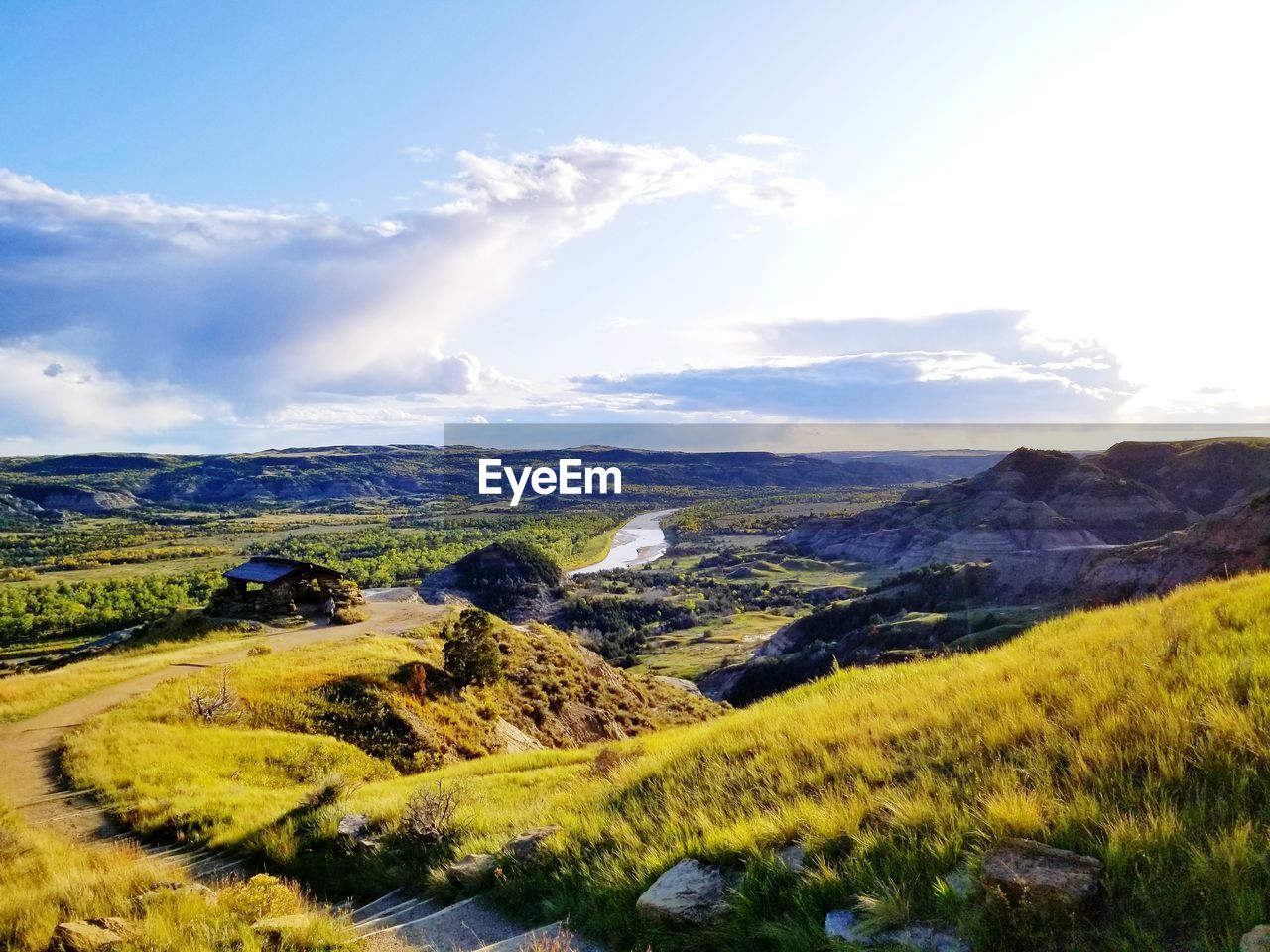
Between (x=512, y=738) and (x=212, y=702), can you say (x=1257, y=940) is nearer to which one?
(x=212, y=702)

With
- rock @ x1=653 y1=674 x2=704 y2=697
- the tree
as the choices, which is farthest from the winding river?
the tree

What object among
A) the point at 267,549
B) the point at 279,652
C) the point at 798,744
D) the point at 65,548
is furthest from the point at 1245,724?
the point at 65,548

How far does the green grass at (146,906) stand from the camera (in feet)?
20.3

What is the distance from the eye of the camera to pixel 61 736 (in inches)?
784

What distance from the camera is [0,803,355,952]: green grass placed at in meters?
6.19

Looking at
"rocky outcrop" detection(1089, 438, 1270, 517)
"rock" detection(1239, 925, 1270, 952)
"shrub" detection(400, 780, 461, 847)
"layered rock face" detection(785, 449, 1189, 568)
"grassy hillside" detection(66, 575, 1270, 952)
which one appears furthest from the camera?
"rocky outcrop" detection(1089, 438, 1270, 517)

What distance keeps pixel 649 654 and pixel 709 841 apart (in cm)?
7055

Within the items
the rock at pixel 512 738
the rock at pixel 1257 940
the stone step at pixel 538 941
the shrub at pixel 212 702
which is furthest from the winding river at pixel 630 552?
the rock at pixel 1257 940

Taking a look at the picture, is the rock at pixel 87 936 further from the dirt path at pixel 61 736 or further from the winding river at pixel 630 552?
the winding river at pixel 630 552

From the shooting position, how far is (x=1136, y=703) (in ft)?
21.4

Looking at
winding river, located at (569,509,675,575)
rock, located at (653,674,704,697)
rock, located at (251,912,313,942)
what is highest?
rock, located at (251,912,313,942)

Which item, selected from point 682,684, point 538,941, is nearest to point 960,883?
point 538,941

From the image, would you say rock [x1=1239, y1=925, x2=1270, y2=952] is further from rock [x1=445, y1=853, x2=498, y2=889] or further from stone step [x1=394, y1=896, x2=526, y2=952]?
rock [x1=445, y1=853, x2=498, y2=889]

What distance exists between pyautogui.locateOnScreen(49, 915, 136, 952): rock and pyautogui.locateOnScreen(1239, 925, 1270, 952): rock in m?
8.21
